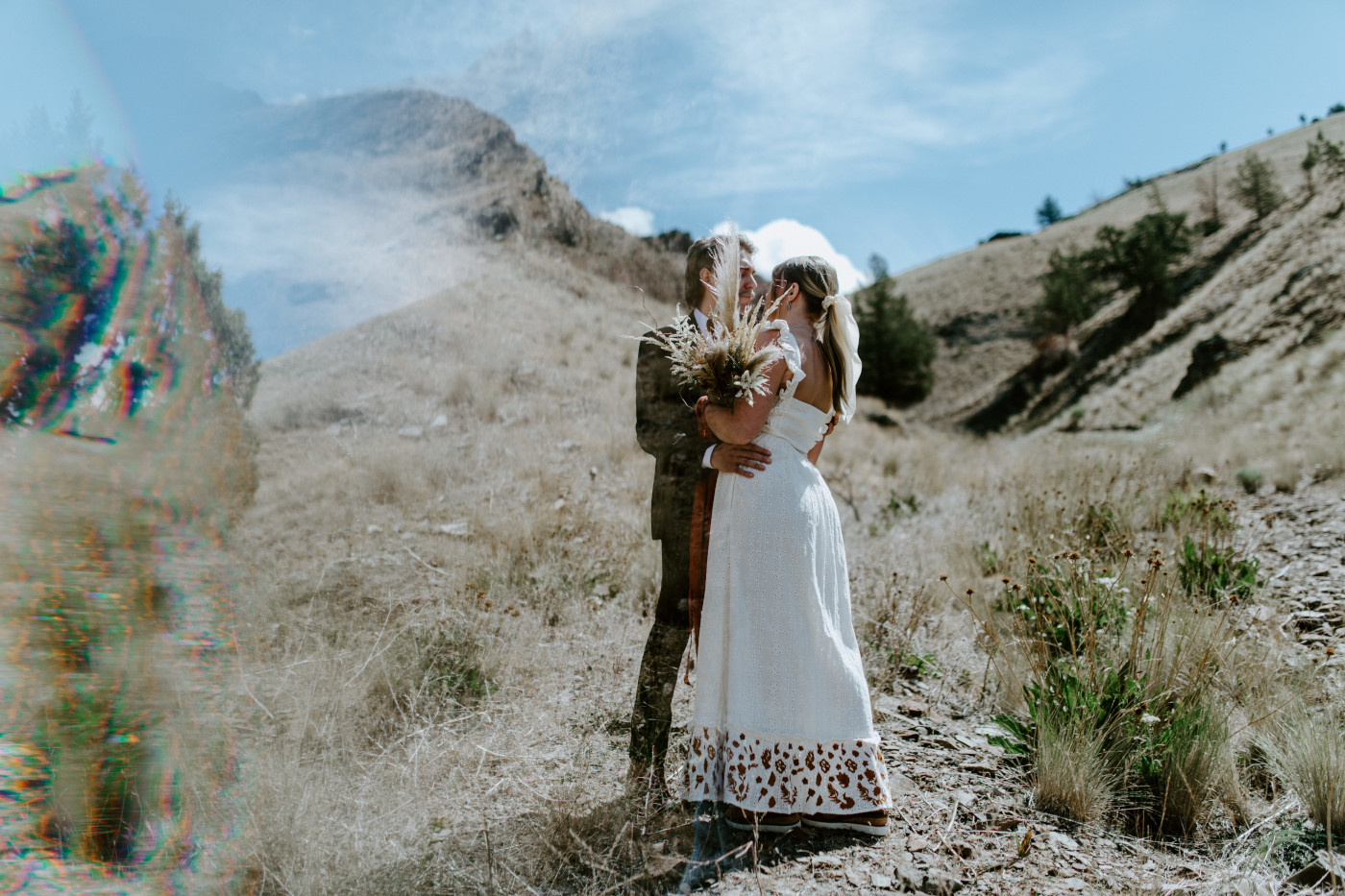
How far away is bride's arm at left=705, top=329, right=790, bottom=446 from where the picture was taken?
242 cm

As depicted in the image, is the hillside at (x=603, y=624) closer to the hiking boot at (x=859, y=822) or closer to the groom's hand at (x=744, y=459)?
the hiking boot at (x=859, y=822)

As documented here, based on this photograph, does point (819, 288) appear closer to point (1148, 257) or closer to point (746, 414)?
point (746, 414)

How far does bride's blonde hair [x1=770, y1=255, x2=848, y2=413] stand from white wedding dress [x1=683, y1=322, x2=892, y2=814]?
7.2 inches

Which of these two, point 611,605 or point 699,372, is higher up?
point 699,372

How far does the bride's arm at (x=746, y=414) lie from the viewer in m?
2.42

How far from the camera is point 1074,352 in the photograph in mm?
31312

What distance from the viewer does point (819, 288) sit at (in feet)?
8.44

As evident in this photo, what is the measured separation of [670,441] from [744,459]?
0.37 metres

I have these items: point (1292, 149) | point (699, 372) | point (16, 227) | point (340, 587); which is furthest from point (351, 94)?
point (1292, 149)

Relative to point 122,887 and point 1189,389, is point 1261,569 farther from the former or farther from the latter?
point 1189,389

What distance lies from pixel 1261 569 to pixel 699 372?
4720 millimetres

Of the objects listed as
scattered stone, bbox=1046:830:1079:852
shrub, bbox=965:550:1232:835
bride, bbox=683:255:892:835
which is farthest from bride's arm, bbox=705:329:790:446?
scattered stone, bbox=1046:830:1079:852

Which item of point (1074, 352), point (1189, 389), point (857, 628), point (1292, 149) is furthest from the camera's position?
point (1292, 149)

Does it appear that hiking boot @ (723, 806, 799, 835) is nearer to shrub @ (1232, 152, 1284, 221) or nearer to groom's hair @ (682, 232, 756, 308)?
groom's hair @ (682, 232, 756, 308)
